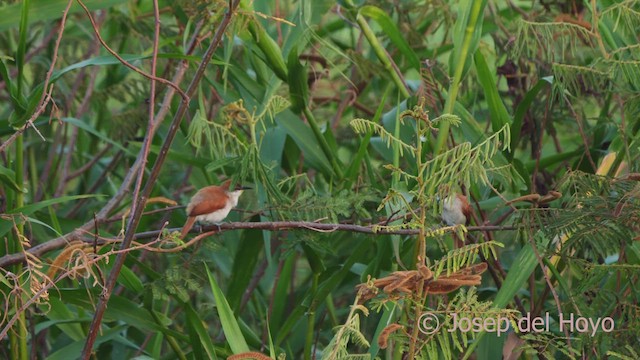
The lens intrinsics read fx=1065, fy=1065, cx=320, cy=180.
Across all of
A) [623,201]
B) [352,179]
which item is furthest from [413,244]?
[623,201]

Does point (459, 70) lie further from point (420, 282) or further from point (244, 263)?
point (420, 282)

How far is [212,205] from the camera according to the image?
328 centimetres

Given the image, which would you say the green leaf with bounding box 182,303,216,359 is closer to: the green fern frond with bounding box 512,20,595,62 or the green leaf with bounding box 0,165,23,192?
the green leaf with bounding box 0,165,23,192

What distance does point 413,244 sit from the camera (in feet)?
10.7

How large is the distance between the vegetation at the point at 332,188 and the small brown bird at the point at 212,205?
2.5 inches

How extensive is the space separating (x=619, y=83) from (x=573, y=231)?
0.98 m

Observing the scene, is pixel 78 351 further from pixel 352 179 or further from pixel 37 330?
pixel 352 179

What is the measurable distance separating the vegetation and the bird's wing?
0.25ft

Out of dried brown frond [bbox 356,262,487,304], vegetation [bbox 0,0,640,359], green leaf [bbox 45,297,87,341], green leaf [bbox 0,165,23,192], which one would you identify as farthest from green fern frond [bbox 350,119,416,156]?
green leaf [bbox 45,297,87,341]

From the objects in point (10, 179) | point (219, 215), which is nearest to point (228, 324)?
point (219, 215)

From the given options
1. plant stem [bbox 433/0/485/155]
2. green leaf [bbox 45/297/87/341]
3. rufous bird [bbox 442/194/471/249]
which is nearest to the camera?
plant stem [bbox 433/0/485/155]

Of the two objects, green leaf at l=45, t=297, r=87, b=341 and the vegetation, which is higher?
the vegetation

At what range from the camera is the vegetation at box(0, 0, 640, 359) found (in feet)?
7.98

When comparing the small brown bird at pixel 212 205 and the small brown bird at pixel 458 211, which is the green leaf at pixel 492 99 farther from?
the small brown bird at pixel 212 205
